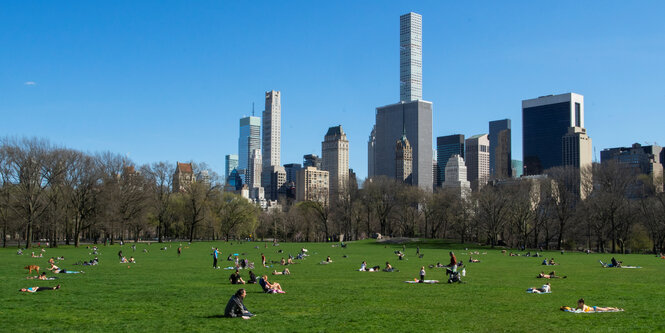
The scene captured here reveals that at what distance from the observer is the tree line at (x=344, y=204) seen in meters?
69.6

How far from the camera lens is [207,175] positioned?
340 ft

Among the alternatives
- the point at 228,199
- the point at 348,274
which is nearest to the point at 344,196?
the point at 228,199

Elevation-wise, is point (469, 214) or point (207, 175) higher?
point (207, 175)

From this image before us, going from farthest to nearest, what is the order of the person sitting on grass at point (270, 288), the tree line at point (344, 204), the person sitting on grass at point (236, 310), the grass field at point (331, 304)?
the tree line at point (344, 204) → the person sitting on grass at point (270, 288) → the person sitting on grass at point (236, 310) → the grass field at point (331, 304)

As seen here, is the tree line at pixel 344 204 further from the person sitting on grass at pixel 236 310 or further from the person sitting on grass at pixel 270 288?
the person sitting on grass at pixel 236 310

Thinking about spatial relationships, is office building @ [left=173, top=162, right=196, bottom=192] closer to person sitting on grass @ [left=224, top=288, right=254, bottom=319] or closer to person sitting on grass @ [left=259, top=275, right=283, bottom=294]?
person sitting on grass @ [left=259, top=275, right=283, bottom=294]

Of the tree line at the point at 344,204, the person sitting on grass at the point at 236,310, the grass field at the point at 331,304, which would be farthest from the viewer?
the tree line at the point at 344,204

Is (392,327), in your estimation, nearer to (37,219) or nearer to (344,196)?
(37,219)

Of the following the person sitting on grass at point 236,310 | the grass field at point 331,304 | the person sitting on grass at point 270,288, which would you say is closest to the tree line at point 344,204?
the grass field at point 331,304

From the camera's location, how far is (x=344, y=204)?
113 metres

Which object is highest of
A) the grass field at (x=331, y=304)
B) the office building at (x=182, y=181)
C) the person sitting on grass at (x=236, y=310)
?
the office building at (x=182, y=181)

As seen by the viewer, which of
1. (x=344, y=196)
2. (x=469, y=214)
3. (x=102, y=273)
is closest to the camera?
(x=102, y=273)

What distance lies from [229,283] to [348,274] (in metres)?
8.54

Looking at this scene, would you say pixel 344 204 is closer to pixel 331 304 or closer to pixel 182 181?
pixel 182 181
